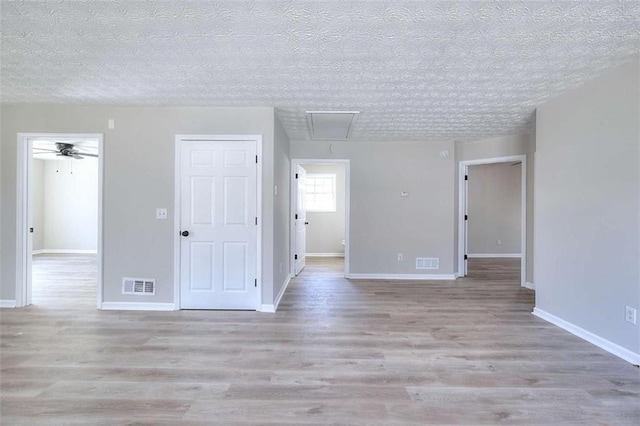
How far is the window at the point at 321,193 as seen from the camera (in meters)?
7.71

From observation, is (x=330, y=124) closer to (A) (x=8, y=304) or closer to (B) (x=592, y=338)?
(B) (x=592, y=338)

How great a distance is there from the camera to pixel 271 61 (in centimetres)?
244

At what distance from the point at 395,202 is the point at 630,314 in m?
3.23

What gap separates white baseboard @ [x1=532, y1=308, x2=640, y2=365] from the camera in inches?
96.0

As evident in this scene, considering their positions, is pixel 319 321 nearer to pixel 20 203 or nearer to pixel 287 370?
pixel 287 370

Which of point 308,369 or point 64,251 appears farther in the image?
point 64,251

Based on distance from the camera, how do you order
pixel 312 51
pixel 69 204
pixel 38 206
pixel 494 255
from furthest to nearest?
pixel 69 204 < pixel 38 206 < pixel 494 255 < pixel 312 51

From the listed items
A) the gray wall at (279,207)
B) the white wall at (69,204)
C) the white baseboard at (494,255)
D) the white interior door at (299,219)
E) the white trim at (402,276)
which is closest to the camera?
the gray wall at (279,207)

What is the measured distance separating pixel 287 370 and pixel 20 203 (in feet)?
12.1

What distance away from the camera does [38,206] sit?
26.4 feet

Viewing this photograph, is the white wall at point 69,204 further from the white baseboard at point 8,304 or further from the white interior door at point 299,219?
the white interior door at point 299,219

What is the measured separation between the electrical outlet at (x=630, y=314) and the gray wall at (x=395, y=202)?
9.04ft

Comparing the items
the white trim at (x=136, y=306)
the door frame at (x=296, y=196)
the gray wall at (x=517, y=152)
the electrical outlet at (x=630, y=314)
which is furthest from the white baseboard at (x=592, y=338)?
the white trim at (x=136, y=306)

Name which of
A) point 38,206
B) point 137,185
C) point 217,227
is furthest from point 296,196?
point 38,206
